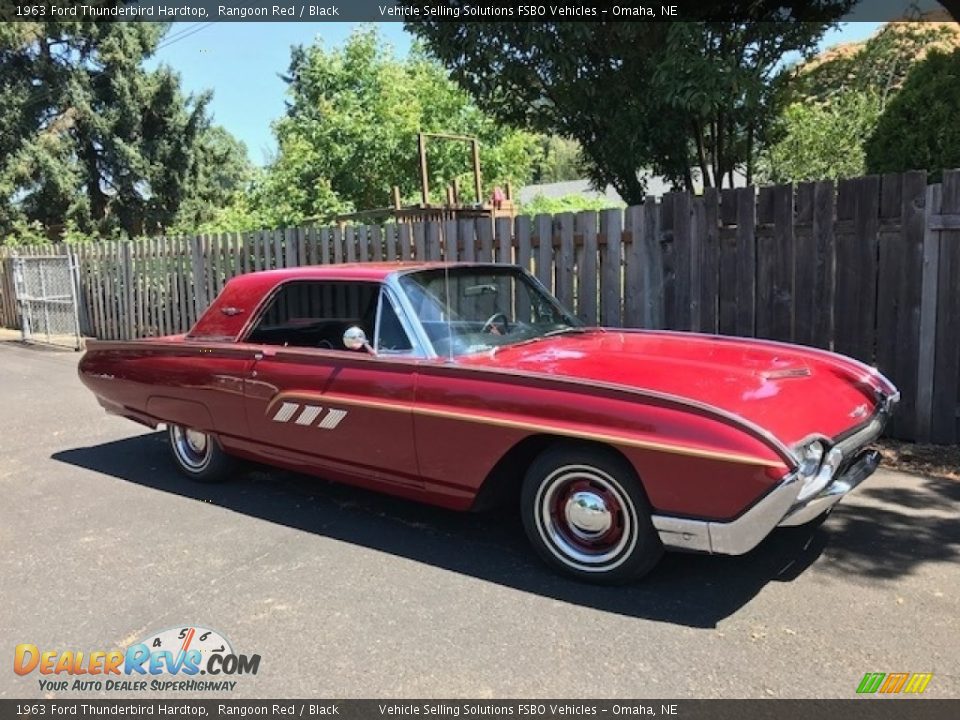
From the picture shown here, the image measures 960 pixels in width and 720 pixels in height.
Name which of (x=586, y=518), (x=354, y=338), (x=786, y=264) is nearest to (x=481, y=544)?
(x=586, y=518)

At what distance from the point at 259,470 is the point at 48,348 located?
9.26m

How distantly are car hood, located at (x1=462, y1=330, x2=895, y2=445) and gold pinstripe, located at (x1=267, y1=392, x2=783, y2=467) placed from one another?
0.71ft

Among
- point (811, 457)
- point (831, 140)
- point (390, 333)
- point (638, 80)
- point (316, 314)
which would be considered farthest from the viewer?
point (831, 140)

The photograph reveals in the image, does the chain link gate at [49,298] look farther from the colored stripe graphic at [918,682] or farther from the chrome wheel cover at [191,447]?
the colored stripe graphic at [918,682]

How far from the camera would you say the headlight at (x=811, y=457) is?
314 centimetres

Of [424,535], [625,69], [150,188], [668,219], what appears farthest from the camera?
[150,188]

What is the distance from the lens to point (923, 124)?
6773mm

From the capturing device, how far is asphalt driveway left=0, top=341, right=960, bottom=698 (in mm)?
2883

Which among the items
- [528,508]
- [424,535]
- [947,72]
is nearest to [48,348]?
[424,535]

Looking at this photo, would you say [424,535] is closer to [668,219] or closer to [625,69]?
[668,219]

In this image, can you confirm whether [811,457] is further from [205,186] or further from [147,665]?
[205,186]

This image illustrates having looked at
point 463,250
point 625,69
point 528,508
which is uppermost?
point 625,69

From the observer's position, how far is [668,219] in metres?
6.45

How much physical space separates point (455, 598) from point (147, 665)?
4.31 ft
